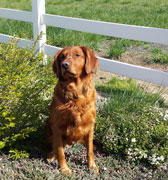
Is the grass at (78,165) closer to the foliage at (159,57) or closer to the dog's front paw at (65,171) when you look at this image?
the dog's front paw at (65,171)

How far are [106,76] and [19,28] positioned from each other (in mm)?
3505

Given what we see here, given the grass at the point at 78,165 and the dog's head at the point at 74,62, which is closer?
the dog's head at the point at 74,62

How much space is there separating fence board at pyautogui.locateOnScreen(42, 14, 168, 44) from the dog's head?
175 centimetres

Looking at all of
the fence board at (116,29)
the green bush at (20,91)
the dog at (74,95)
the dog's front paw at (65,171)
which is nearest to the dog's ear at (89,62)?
the dog at (74,95)

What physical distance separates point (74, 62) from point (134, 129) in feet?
3.49

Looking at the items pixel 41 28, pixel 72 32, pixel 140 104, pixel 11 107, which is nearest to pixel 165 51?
pixel 72 32

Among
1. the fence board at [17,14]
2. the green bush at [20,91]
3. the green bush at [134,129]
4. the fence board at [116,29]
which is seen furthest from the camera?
the fence board at [17,14]

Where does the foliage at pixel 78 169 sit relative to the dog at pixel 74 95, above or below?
below

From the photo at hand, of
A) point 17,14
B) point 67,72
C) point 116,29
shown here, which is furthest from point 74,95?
point 17,14

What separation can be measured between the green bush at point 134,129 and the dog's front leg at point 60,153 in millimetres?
545

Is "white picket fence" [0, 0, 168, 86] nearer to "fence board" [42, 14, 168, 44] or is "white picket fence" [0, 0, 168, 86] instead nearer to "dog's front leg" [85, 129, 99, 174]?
"fence board" [42, 14, 168, 44]

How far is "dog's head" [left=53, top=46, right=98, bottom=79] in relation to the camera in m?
2.61

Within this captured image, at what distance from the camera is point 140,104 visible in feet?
11.2

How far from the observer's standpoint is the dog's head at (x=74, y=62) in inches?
103
